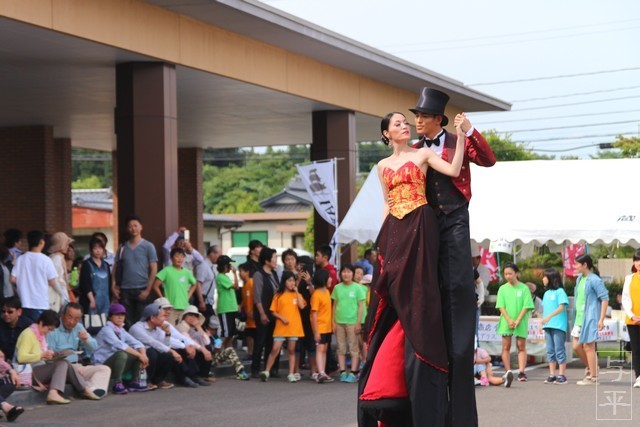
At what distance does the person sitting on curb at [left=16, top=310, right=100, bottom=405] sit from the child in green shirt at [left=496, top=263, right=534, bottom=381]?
6.85 metres

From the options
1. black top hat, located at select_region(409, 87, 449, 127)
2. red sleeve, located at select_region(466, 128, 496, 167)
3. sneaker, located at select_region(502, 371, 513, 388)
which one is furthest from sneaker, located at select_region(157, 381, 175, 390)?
red sleeve, located at select_region(466, 128, 496, 167)

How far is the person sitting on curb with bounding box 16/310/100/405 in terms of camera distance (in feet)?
43.3

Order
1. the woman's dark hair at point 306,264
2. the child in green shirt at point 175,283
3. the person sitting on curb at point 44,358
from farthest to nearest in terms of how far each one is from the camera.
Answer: the woman's dark hair at point 306,264
the child in green shirt at point 175,283
the person sitting on curb at point 44,358

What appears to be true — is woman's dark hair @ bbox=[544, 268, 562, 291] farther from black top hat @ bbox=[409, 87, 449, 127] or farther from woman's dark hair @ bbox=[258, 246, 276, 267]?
black top hat @ bbox=[409, 87, 449, 127]

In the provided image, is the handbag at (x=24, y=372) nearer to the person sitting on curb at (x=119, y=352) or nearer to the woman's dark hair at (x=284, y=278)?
the person sitting on curb at (x=119, y=352)

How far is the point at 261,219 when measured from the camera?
231 ft

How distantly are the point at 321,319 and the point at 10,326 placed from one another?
4.97 m

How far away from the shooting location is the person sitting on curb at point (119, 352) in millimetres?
14578

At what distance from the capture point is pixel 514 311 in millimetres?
17500

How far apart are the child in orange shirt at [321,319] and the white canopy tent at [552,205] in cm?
292

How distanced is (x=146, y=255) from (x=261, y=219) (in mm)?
53949

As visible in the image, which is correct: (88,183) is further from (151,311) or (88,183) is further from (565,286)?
(151,311)

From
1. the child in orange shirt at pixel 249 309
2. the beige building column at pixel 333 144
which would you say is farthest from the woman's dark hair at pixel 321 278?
the beige building column at pixel 333 144

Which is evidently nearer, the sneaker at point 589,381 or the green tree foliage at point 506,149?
the sneaker at point 589,381
